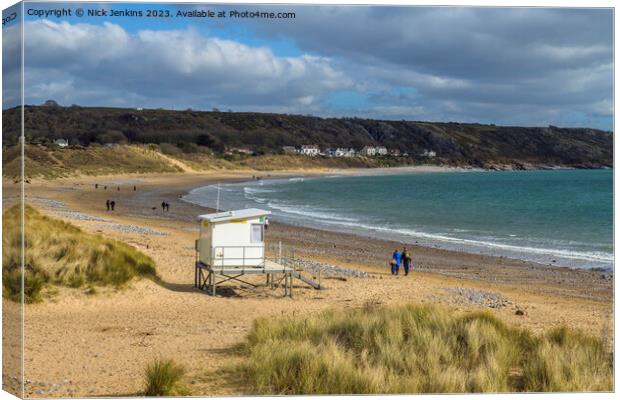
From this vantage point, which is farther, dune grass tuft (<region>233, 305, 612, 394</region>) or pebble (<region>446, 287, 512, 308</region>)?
pebble (<region>446, 287, 512, 308</region>)

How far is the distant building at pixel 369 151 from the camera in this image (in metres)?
152

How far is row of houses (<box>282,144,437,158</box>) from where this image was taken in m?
138

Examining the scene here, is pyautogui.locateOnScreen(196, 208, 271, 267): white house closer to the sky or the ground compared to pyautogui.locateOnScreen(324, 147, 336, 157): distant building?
closer to the ground

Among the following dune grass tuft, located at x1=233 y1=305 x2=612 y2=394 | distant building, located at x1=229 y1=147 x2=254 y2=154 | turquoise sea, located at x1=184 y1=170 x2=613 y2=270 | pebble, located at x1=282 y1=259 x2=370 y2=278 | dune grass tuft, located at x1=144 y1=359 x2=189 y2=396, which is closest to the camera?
dune grass tuft, located at x1=144 y1=359 x2=189 y2=396

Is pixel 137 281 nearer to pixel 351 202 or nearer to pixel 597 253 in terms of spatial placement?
pixel 597 253

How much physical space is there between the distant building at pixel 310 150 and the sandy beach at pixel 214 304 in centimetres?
10524

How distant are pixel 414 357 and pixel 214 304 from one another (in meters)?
7.30

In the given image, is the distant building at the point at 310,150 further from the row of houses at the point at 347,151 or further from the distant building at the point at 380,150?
the distant building at the point at 380,150

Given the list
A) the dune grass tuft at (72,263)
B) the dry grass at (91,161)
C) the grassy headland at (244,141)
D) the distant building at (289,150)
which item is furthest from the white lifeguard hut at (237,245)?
the distant building at (289,150)

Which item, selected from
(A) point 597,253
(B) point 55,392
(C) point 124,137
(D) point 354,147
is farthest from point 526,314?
(D) point 354,147

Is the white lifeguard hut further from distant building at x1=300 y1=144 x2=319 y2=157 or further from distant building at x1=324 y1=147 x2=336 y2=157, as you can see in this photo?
distant building at x1=324 y1=147 x2=336 y2=157

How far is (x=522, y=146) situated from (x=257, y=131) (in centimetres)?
4629

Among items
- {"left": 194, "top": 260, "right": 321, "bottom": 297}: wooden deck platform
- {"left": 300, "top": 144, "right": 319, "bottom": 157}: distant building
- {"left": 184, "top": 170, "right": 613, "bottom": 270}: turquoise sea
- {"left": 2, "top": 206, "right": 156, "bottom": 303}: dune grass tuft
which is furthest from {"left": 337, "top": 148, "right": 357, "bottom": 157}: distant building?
{"left": 2, "top": 206, "right": 156, "bottom": 303}: dune grass tuft

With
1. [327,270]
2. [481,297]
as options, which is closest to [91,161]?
[327,270]
